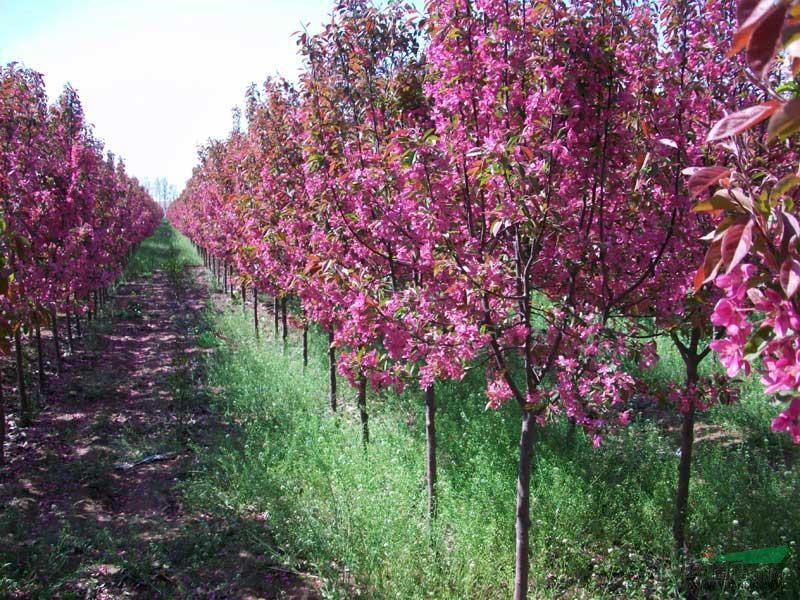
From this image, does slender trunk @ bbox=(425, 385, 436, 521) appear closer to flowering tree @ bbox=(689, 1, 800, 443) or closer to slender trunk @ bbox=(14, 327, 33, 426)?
flowering tree @ bbox=(689, 1, 800, 443)

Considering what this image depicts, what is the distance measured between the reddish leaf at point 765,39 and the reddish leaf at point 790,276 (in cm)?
32

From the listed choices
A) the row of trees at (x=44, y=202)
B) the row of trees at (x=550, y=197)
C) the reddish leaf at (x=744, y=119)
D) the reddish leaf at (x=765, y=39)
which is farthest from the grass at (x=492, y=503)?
the reddish leaf at (x=765, y=39)

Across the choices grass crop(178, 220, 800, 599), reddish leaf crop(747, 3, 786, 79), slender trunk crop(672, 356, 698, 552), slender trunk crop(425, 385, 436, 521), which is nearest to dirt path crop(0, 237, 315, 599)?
grass crop(178, 220, 800, 599)

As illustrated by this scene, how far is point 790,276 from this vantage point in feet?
2.78

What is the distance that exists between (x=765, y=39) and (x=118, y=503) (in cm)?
600

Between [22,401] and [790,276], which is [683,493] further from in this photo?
[22,401]

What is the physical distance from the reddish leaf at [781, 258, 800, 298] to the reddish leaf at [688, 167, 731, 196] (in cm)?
20

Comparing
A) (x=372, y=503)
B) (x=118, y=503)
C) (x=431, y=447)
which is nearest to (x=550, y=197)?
(x=431, y=447)

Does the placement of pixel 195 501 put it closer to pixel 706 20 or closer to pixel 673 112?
pixel 673 112

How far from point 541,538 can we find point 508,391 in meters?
1.46

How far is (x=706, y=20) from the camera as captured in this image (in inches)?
130

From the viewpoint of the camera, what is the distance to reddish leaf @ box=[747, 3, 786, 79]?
0.69m

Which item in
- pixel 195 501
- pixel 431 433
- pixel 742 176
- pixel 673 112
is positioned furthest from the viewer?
pixel 195 501

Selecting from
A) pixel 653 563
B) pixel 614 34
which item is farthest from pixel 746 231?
pixel 653 563
